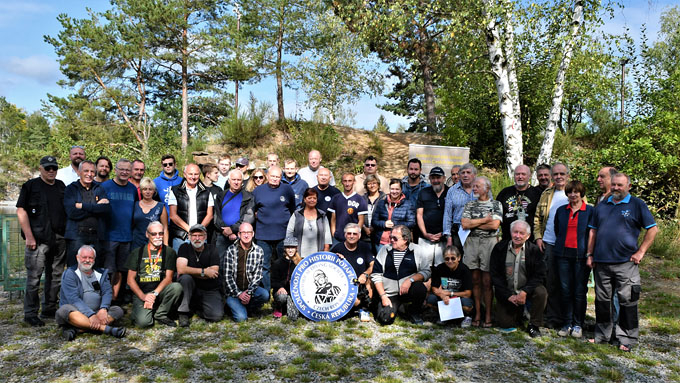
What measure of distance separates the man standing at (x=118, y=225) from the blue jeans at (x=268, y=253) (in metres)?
1.70

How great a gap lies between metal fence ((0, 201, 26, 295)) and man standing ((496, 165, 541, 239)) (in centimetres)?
695

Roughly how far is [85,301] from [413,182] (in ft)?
14.5

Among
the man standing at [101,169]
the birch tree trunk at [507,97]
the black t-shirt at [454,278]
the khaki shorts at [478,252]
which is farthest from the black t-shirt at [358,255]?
the birch tree trunk at [507,97]

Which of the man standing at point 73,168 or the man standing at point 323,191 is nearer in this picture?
the man standing at point 73,168

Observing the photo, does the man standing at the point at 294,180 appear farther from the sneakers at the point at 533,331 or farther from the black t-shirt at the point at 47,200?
the sneakers at the point at 533,331

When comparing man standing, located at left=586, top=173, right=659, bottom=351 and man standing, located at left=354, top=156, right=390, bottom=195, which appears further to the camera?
man standing, located at left=354, top=156, right=390, bottom=195

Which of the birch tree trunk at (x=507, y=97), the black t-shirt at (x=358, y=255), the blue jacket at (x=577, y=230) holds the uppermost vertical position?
the birch tree trunk at (x=507, y=97)

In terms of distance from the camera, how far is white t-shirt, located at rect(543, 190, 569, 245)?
5516 mm

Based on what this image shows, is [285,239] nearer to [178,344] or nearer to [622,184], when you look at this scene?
[178,344]

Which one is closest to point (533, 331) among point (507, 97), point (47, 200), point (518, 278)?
point (518, 278)

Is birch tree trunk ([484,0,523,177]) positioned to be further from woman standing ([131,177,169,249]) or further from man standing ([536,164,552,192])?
woman standing ([131,177,169,249])

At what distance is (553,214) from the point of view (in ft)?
18.2

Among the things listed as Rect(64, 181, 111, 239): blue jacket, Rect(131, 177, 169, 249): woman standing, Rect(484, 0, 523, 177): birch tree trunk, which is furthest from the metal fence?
Rect(484, 0, 523, 177): birch tree trunk

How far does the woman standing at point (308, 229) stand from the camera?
19.9 ft
